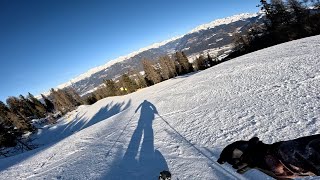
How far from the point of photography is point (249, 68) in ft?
93.6

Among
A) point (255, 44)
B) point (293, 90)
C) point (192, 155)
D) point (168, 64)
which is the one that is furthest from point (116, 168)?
point (168, 64)

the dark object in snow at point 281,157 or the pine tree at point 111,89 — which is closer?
the dark object in snow at point 281,157

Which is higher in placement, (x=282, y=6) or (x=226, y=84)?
(x=282, y=6)

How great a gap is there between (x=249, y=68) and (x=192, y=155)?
18.5 metres

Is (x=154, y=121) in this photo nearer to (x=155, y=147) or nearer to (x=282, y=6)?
(x=155, y=147)

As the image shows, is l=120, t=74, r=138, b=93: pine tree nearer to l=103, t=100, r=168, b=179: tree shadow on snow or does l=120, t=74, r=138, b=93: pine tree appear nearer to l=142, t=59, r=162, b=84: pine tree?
l=142, t=59, r=162, b=84: pine tree

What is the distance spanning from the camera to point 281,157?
1.74 metres

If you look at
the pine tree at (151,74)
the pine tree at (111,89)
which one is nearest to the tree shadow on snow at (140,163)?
the pine tree at (151,74)

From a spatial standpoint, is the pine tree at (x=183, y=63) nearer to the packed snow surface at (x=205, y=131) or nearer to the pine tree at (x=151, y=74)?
the pine tree at (x=151, y=74)

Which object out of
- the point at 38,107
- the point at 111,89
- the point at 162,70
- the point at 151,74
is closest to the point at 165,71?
the point at 162,70

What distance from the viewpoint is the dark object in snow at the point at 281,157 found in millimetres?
1604

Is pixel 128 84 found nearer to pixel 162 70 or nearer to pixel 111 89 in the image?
pixel 111 89

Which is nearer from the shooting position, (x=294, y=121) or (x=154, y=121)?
(x=294, y=121)

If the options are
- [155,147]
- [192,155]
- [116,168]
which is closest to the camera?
[192,155]
